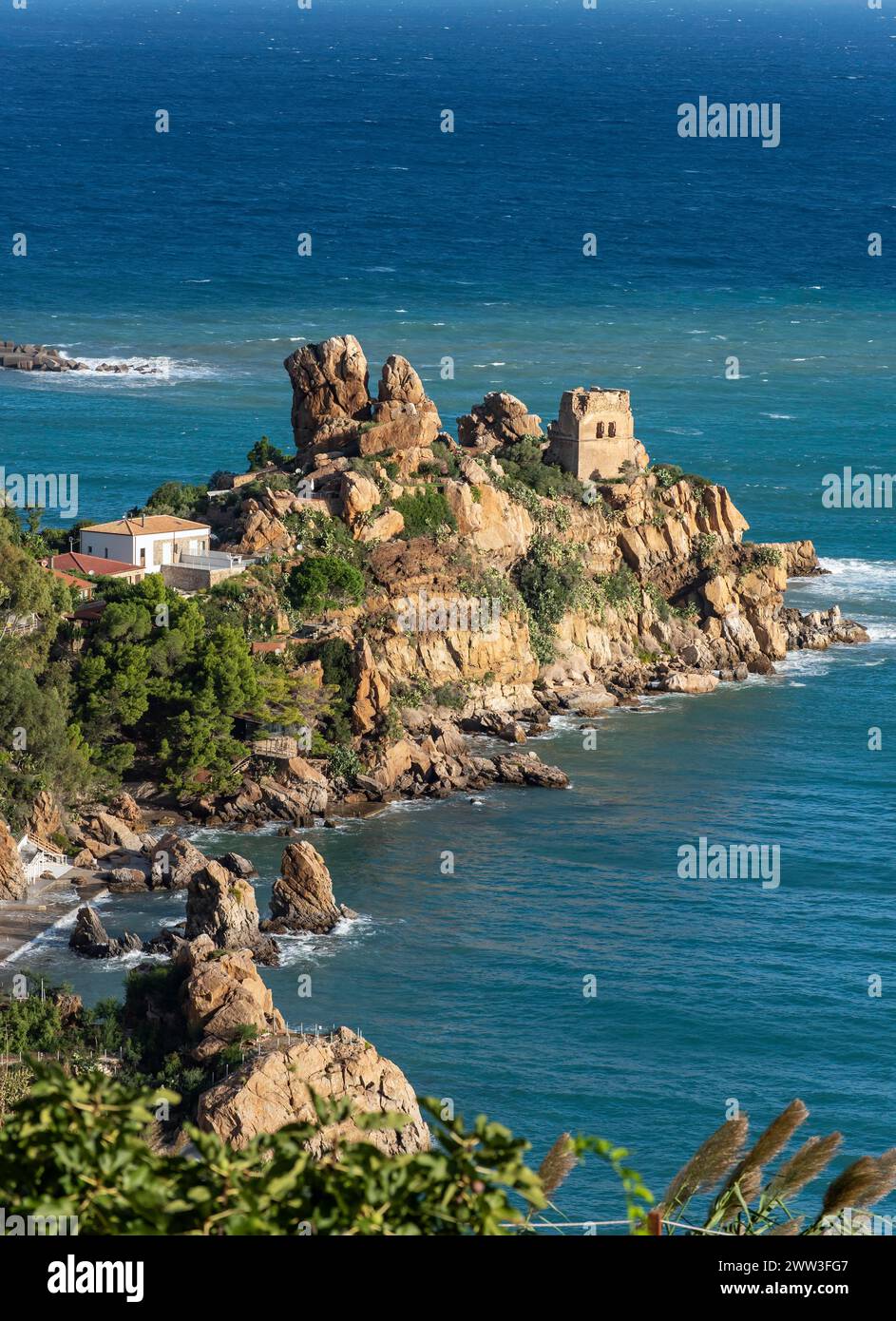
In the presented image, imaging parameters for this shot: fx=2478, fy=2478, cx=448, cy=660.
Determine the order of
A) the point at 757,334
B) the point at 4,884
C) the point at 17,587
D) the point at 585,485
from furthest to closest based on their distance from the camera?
the point at 757,334 → the point at 585,485 → the point at 17,587 → the point at 4,884

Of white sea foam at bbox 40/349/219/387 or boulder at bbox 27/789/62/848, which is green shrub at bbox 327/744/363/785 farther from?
white sea foam at bbox 40/349/219/387

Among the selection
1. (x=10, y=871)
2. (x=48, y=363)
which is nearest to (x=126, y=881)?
(x=10, y=871)

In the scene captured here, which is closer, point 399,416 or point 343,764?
point 343,764

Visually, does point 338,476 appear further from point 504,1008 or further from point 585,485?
point 504,1008

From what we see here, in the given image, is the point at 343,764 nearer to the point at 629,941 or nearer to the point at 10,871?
the point at 10,871

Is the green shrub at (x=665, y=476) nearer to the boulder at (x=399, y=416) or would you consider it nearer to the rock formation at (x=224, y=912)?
the boulder at (x=399, y=416)

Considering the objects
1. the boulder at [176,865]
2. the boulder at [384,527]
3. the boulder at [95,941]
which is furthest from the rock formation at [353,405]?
the boulder at [95,941]

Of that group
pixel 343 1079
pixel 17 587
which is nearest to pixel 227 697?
pixel 17 587
